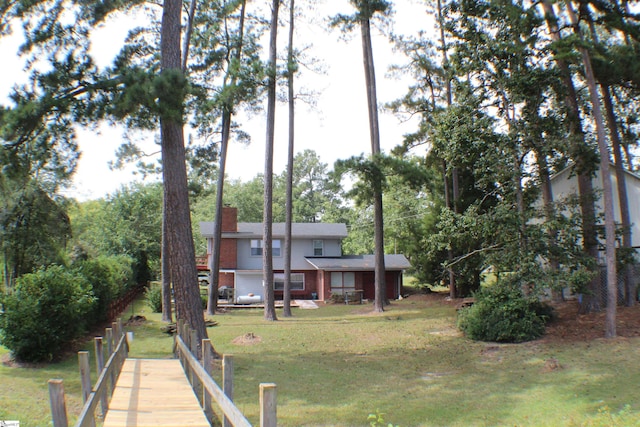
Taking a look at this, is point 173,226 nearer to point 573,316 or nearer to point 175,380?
point 175,380

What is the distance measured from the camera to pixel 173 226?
1279cm

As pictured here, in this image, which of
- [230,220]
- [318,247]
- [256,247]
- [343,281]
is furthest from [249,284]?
[343,281]

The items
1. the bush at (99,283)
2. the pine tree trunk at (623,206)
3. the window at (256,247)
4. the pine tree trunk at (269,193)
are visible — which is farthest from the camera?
the window at (256,247)

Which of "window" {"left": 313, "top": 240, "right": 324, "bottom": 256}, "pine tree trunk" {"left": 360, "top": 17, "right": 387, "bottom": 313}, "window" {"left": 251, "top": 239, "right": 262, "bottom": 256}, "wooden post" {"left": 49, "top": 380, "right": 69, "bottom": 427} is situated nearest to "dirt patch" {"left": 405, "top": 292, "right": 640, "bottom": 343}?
"pine tree trunk" {"left": 360, "top": 17, "right": 387, "bottom": 313}

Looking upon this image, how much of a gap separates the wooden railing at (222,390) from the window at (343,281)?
76.9ft

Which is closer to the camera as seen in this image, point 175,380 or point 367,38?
point 175,380

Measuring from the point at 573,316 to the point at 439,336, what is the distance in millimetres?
4417

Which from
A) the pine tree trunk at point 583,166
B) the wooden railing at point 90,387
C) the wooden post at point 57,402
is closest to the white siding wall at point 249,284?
the pine tree trunk at point 583,166

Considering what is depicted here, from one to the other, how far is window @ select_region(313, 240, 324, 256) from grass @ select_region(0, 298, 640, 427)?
697 inches

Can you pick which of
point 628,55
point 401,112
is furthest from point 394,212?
point 628,55

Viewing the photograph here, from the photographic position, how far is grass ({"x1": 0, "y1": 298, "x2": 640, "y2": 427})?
29.2 feet

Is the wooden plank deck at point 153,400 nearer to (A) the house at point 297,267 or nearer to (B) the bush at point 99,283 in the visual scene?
(B) the bush at point 99,283

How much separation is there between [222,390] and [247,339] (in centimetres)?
1159

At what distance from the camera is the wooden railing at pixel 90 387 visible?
4.11 m
